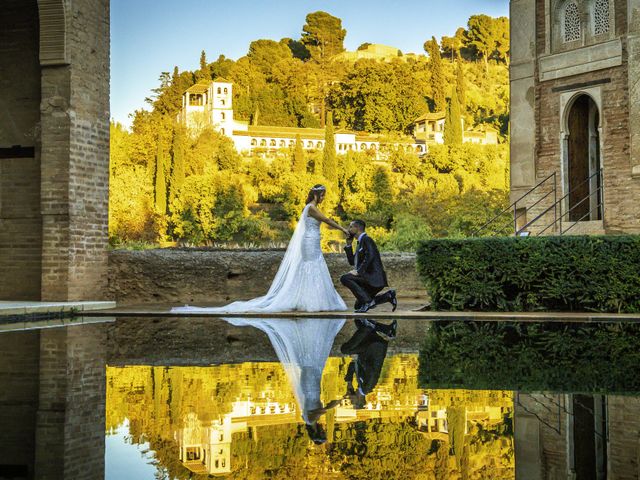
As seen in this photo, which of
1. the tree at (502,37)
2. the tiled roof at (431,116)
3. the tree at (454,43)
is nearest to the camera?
the tiled roof at (431,116)

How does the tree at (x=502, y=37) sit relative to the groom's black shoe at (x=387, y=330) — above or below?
above

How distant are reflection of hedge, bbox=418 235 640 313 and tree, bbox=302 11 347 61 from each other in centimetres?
12179

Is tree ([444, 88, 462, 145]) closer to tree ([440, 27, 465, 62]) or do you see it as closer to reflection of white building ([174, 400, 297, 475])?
tree ([440, 27, 465, 62])

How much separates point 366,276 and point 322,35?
410 feet

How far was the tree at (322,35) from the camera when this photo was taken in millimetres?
134125

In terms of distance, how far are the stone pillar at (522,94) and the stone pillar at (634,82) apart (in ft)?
8.43

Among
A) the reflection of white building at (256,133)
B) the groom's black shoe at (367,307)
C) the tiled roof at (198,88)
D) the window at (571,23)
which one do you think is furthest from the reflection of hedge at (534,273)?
the tiled roof at (198,88)

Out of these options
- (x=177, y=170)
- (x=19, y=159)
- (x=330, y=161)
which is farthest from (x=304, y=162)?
(x=19, y=159)

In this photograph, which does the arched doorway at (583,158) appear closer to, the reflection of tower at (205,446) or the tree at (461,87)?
the reflection of tower at (205,446)

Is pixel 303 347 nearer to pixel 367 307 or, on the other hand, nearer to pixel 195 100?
pixel 367 307

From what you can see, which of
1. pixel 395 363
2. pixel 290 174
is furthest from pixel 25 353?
pixel 290 174

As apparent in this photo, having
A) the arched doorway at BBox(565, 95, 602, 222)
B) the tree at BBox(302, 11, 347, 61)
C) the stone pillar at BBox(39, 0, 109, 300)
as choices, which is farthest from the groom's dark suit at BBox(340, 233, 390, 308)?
the tree at BBox(302, 11, 347, 61)

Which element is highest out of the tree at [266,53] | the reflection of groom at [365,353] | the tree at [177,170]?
the tree at [266,53]

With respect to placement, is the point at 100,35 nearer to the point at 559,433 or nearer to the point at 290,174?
the point at 559,433
